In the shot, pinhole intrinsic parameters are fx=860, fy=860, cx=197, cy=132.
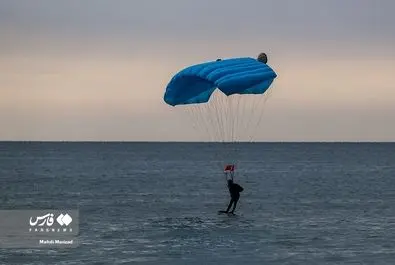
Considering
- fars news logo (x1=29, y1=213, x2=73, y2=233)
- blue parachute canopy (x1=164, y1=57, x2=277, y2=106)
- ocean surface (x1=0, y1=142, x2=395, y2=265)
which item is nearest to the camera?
ocean surface (x1=0, y1=142, x2=395, y2=265)

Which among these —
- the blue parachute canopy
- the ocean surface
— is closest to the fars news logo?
the ocean surface

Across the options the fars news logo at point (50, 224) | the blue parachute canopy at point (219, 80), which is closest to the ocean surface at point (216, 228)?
the fars news logo at point (50, 224)

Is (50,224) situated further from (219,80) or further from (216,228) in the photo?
Answer: (219,80)

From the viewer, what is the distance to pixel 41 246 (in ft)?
119

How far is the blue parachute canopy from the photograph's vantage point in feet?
120

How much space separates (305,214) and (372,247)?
15.1 meters

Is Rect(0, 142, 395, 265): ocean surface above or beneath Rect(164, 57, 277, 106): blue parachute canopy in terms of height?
beneath

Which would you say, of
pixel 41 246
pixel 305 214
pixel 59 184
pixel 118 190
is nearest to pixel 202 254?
pixel 41 246

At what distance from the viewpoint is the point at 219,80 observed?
36812mm

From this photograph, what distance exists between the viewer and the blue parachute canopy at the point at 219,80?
36.6 m

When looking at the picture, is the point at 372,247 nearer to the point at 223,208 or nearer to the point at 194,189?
the point at 223,208

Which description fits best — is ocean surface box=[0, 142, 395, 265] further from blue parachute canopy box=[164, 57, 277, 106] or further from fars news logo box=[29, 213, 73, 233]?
blue parachute canopy box=[164, 57, 277, 106]

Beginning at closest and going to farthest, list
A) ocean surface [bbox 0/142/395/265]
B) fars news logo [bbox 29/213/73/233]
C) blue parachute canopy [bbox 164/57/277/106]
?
1. ocean surface [bbox 0/142/395/265]
2. blue parachute canopy [bbox 164/57/277/106]
3. fars news logo [bbox 29/213/73/233]

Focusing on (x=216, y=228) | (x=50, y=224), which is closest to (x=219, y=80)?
(x=216, y=228)
